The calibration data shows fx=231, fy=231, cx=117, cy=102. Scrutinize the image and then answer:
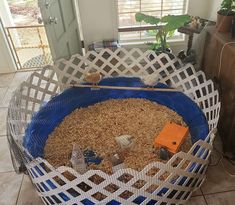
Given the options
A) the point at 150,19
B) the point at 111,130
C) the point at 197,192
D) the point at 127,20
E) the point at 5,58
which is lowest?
the point at 197,192

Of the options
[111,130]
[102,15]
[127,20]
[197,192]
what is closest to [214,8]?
[127,20]

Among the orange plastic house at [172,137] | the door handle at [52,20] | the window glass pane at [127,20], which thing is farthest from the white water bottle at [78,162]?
the window glass pane at [127,20]

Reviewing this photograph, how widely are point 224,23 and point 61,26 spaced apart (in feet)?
4.73

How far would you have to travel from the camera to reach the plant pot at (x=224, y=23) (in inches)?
69.2

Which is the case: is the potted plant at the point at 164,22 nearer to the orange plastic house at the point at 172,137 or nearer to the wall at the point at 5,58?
the orange plastic house at the point at 172,137

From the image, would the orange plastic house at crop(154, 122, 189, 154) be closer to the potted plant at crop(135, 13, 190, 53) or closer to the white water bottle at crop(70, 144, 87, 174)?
the white water bottle at crop(70, 144, 87, 174)

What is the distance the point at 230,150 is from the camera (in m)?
1.70

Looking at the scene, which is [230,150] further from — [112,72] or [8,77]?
[8,77]

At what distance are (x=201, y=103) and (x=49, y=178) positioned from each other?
1.25m

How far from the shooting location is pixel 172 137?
1.57 m

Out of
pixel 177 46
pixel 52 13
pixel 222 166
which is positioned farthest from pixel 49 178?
pixel 177 46

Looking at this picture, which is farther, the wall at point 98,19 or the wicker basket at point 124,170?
the wall at point 98,19

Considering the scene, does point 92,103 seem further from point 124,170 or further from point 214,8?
point 214,8

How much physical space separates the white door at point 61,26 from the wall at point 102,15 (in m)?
0.11
